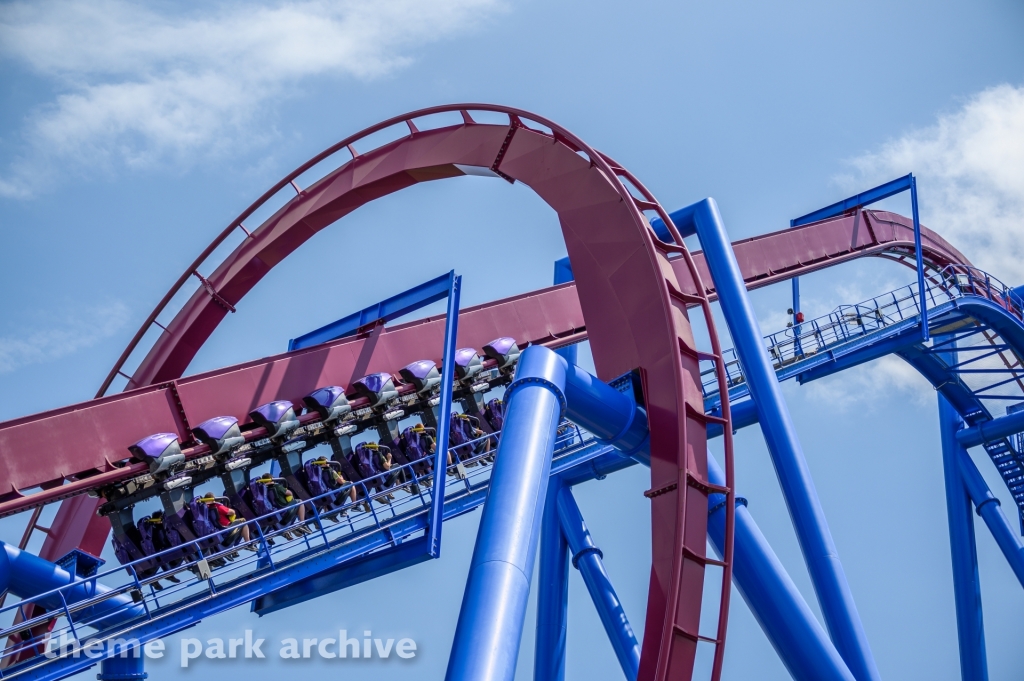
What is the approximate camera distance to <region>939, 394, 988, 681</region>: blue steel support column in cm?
1627

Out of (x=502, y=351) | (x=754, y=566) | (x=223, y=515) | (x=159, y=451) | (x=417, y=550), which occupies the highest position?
(x=502, y=351)

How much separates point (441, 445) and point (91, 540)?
6757mm

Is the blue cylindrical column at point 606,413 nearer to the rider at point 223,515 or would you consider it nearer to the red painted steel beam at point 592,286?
the red painted steel beam at point 592,286

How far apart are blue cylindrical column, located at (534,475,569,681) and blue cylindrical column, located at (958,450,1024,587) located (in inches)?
306

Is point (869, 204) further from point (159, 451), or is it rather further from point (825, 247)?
point (159, 451)

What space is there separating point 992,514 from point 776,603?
9437mm

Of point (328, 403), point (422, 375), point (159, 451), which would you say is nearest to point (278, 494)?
point (328, 403)

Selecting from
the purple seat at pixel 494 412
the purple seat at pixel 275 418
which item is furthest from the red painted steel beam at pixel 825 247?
the purple seat at pixel 275 418

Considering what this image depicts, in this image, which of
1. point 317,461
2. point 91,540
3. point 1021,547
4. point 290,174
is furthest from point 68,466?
point 1021,547

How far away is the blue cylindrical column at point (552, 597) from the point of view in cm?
1212

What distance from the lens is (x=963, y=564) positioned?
16.8 metres

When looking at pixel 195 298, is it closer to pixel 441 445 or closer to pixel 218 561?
pixel 218 561

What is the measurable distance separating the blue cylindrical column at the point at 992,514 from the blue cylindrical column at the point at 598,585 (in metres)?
7.63

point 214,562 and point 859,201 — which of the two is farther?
point 859,201
